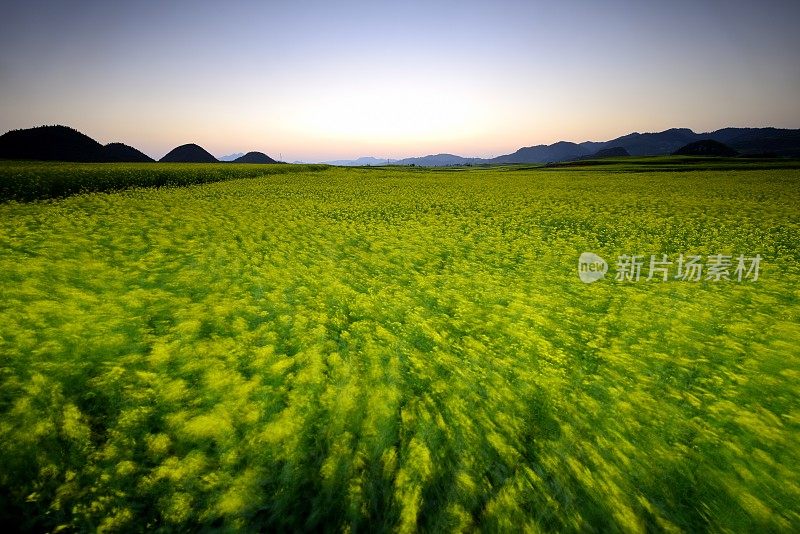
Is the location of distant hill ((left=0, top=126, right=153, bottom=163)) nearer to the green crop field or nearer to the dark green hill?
the dark green hill

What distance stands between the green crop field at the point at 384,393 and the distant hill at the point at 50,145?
612ft

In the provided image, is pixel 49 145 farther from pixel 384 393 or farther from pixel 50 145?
pixel 384 393

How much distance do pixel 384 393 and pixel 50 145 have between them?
22177 cm

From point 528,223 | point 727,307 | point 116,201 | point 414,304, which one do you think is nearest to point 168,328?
point 414,304

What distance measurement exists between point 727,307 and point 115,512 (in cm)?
1332

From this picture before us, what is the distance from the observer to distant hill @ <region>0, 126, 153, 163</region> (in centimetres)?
15099

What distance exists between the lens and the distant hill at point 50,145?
151 meters

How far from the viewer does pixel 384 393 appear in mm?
6090

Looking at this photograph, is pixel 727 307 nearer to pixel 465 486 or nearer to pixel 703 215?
pixel 465 486

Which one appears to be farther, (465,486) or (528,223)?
(528,223)

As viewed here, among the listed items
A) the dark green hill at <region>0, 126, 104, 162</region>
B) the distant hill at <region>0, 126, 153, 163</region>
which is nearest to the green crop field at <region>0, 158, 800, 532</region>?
the distant hill at <region>0, 126, 153, 163</region>

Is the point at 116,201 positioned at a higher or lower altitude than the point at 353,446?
higher

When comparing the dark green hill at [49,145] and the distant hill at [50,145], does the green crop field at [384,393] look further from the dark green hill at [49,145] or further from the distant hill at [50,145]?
the dark green hill at [49,145]

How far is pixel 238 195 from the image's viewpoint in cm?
3147
